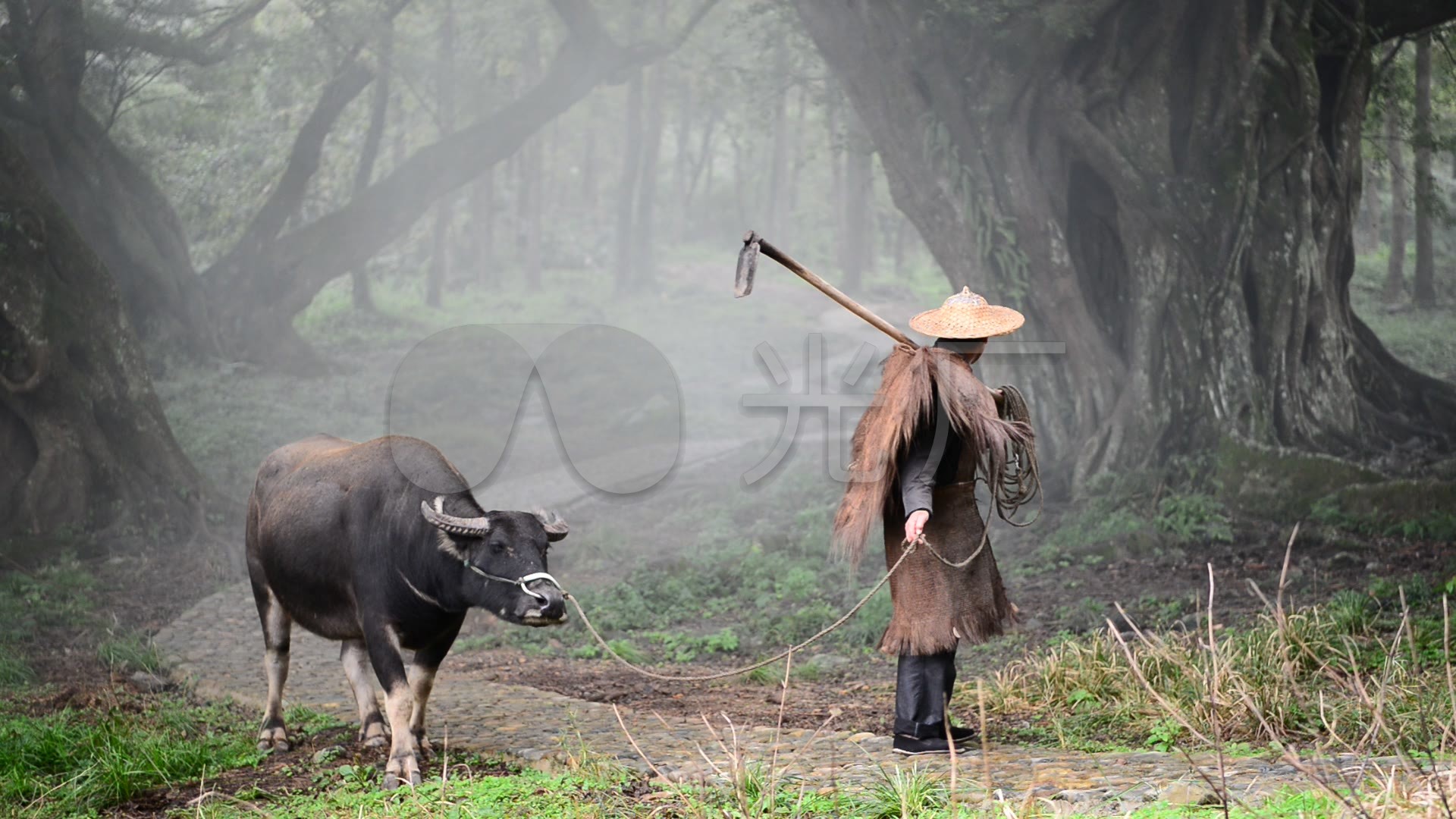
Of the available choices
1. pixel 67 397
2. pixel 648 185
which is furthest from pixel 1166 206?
pixel 648 185

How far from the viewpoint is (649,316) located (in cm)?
2952

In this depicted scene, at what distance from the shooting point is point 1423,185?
1482cm

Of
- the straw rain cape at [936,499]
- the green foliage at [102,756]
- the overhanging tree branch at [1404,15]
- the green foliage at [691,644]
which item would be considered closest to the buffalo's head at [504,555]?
the straw rain cape at [936,499]

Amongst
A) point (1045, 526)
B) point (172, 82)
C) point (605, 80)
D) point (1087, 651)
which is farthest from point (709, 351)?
point (1087, 651)

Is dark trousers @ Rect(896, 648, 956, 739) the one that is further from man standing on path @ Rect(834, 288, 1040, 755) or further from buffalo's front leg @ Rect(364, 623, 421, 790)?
buffalo's front leg @ Rect(364, 623, 421, 790)

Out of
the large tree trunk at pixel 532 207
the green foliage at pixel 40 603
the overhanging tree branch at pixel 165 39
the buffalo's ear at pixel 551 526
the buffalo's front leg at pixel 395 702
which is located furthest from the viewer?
the large tree trunk at pixel 532 207

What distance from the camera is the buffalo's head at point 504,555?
558cm

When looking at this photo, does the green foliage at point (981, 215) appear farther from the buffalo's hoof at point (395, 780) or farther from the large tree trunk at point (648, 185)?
the large tree trunk at point (648, 185)

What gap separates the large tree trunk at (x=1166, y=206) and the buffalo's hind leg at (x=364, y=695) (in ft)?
27.7

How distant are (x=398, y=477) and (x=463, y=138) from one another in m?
16.8

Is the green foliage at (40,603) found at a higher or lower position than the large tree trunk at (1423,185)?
lower

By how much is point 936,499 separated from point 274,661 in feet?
12.7

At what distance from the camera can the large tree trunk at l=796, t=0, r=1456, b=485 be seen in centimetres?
1223

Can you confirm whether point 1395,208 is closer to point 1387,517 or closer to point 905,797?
point 1387,517
